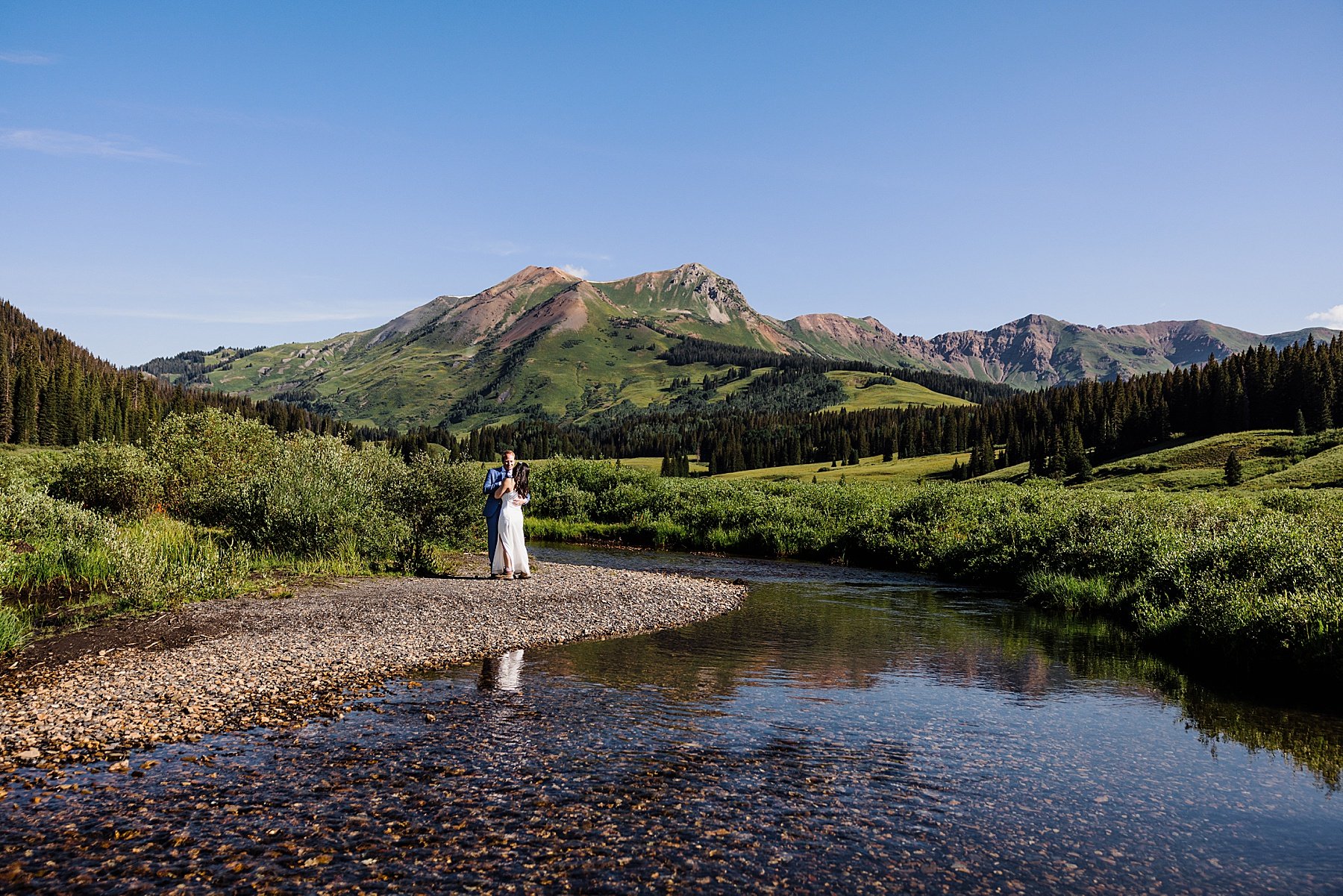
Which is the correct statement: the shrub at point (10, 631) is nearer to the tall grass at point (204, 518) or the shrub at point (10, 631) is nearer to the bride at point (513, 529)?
the tall grass at point (204, 518)

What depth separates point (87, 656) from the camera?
1767cm

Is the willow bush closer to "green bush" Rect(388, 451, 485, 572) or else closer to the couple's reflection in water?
the couple's reflection in water

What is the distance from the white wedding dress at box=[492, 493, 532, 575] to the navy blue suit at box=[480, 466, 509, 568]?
24cm

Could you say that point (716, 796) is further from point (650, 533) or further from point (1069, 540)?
point (650, 533)

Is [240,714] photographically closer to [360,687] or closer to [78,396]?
[360,687]

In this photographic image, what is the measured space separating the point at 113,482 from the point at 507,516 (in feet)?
76.5

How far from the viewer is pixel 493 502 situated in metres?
31.8

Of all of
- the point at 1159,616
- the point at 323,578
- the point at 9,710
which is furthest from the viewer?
the point at 323,578

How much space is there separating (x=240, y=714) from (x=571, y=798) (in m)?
6.98

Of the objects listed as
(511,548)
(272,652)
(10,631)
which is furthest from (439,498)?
(10,631)

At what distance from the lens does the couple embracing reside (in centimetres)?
3097

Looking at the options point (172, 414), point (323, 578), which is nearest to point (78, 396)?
point (172, 414)

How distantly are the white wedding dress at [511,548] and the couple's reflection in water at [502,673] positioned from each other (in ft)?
37.6

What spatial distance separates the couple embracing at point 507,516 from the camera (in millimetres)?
30969
